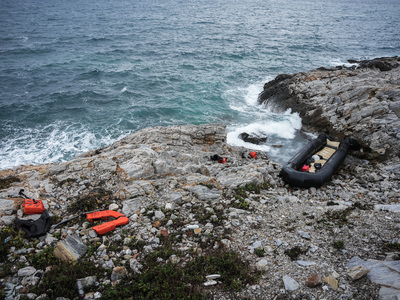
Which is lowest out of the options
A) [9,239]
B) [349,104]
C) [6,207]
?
[9,239]

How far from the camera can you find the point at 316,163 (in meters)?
15.0

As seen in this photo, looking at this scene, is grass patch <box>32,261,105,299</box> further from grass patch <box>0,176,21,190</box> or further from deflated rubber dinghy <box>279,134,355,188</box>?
deflated rubber dinghy <box>279,134,355,188</box>

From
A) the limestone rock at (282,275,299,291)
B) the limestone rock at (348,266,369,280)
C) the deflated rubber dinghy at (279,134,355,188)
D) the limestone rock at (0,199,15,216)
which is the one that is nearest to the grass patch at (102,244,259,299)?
the limestone rock at (282,275,299,291)

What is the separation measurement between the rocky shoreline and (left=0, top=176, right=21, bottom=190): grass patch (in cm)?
8

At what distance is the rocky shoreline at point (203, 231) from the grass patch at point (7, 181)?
83mm

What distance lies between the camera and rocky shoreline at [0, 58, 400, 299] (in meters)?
5.88

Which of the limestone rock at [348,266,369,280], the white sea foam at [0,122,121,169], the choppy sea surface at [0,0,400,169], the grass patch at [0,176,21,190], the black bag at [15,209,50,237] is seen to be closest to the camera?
the limestone rock at [348,266,369,280]

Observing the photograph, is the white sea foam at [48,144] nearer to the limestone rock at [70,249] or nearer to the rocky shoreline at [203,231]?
the rocky shoreline at [203,231]

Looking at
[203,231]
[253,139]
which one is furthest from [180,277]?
[253,139]

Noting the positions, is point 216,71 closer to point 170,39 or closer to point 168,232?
point 170,39

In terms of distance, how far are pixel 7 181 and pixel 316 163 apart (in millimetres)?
18170

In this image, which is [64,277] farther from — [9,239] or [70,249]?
[9,239]

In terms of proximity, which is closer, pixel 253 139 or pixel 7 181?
pixel 7 181

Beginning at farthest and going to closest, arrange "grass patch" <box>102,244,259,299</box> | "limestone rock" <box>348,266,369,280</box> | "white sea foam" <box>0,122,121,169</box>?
"white sea foam" <box>0,122,121,169</box>
"limestone rock" <box>348,266,369,280</box>
"grass patch" <box>102,244,259,299</box>
